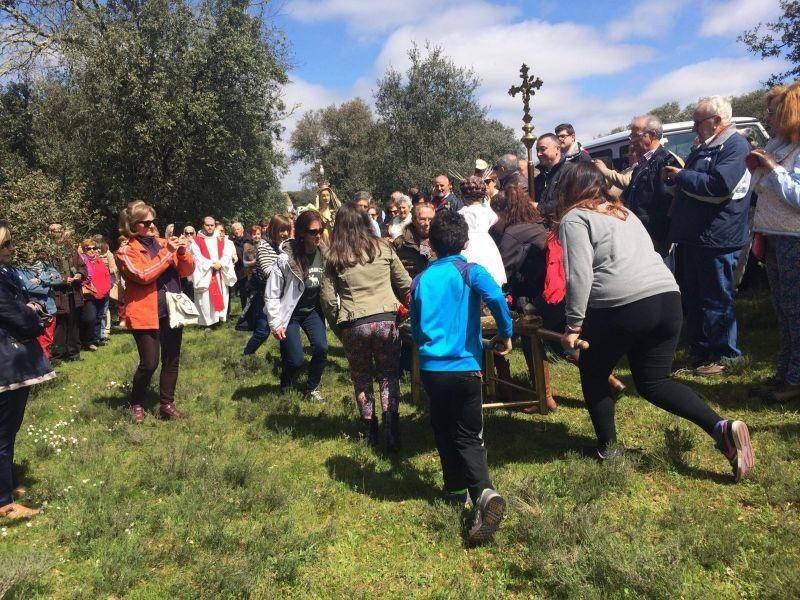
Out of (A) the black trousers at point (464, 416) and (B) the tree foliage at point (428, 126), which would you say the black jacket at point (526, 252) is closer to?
(A) the black trousers at point (464, 416)

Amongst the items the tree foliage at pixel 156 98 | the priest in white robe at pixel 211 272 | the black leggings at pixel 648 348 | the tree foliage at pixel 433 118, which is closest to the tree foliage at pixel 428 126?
the tree foliage at pixel 433 118

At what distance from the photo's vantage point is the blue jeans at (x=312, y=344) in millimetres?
5895

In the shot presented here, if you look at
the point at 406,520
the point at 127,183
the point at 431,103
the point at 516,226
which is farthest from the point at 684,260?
the point at 431,103

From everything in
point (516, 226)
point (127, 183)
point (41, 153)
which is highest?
point (41, 153)

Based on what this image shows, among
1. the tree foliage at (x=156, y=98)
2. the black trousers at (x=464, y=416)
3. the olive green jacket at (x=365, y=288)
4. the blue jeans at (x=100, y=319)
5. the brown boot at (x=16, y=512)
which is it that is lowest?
the brown boot at (x=16, y=512)

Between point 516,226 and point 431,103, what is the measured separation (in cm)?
2719

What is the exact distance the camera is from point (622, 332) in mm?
3580

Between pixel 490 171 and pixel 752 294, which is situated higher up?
pixel 490 171

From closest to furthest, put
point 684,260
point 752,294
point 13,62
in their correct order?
point 684,260, point 752,294, point 13,62

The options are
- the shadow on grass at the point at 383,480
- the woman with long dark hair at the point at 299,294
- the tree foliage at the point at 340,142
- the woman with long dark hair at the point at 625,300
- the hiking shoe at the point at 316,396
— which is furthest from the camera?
the tree foliage at the point at 340,142

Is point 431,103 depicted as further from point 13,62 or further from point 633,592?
point 633,592

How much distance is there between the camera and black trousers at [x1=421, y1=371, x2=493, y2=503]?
11.1 feet

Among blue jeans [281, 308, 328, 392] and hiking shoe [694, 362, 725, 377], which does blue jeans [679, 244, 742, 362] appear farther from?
blue jeans [281, 308, 328, 392]

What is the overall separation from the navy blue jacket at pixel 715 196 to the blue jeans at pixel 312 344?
3621 mm
